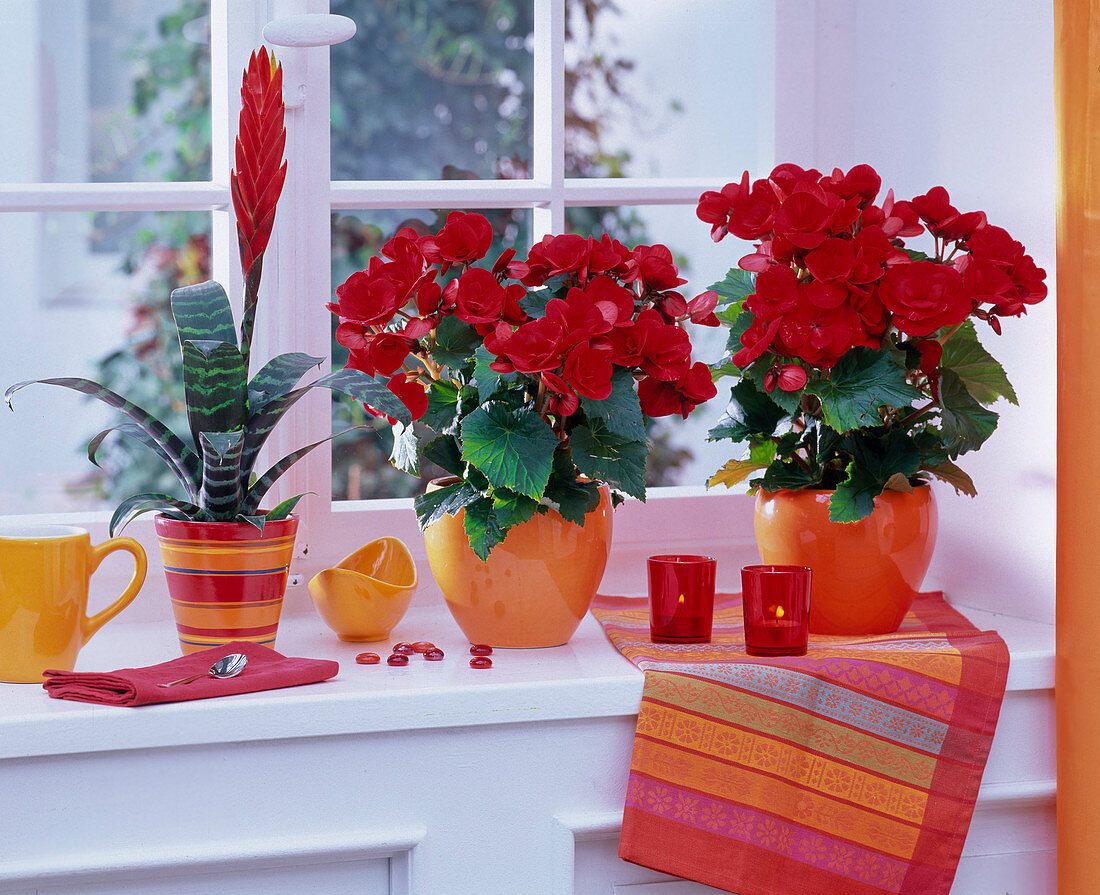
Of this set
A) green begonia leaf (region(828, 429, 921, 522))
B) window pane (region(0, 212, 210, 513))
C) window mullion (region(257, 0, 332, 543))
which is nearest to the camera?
green begonia leaf (region(828, 429, 921, 522))

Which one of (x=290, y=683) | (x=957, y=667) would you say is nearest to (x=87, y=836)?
(x=290, y=683)

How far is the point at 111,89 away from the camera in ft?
8.30

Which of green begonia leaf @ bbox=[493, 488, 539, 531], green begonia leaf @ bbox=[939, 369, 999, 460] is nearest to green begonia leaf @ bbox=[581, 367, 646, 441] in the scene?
green begonia leaf @ bbox=[493, 488, 539, 531]

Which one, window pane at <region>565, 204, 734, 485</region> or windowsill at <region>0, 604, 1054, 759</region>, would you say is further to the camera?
window pane at <region>565, 204, 734, 485</region>

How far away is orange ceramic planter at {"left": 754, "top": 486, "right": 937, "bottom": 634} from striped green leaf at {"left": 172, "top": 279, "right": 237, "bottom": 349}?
0.60 metres

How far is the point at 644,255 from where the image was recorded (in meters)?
1.01

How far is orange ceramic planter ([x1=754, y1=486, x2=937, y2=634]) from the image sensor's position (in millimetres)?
1063

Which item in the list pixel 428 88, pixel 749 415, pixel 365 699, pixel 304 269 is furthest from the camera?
pixel 428 88

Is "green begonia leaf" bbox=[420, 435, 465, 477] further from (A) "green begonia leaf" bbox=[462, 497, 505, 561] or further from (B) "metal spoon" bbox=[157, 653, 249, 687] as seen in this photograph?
(B) "metal spoon" bbox=[157, 653, 249, 687]

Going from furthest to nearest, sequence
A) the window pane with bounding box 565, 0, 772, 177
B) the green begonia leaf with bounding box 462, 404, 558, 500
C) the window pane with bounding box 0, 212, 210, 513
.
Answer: the window pane with bounding box 0, 212, 210, 513, the window pane with bounding box 565, 0, 772, 177, the green begonia leaf with bounding box 462, 404, 558, 500

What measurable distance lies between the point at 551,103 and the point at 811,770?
0.85 metres

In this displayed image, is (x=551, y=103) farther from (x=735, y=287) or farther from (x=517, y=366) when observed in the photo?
(x=517, y=366)

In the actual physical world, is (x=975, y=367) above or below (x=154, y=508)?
above

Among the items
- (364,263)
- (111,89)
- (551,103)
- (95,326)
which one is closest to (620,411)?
(551,103)
